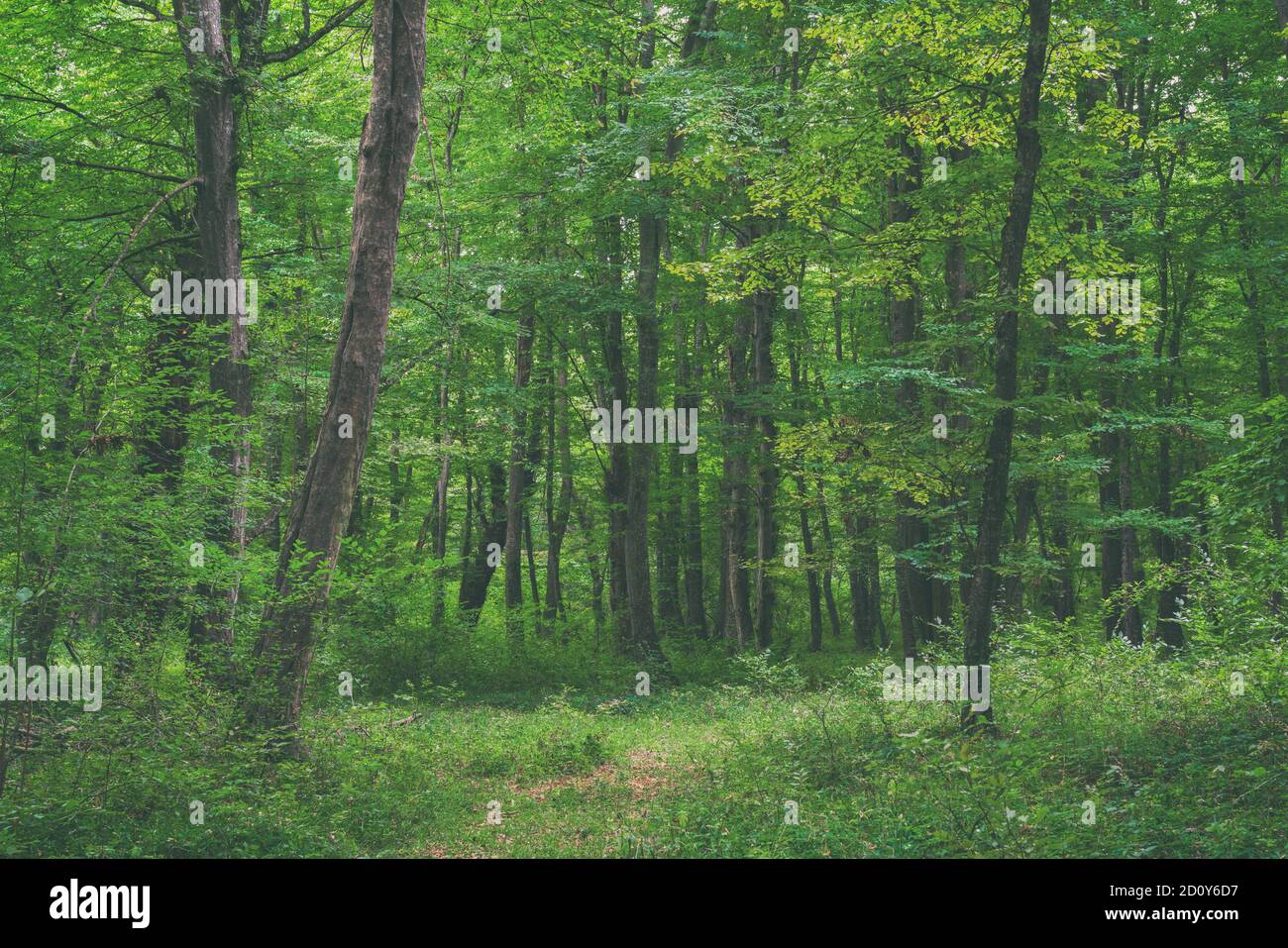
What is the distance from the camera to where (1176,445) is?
22.4 m

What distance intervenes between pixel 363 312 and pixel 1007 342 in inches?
266

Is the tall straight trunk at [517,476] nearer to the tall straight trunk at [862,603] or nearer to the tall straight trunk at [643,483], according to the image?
the tall straight trunk at [643,483]

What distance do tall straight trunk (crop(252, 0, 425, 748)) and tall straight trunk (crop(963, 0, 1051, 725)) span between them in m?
6.20

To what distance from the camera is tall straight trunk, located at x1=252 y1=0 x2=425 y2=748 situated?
30.1ft

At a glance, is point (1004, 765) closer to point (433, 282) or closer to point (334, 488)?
point (334, 488)

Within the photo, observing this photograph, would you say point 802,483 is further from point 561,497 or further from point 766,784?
point 766,784

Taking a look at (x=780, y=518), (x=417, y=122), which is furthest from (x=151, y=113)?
(x=780, y=518)

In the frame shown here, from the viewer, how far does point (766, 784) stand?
9469 mm

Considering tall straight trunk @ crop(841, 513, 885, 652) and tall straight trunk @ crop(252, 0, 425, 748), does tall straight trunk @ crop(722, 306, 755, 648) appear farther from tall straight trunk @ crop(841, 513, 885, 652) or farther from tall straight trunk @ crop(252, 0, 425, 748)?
tall straight trunk @ crop(252, 0, 425, 748)

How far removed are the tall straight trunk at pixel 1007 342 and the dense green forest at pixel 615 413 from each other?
46 millimetres

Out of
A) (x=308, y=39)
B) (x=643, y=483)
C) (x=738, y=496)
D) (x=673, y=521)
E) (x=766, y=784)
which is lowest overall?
(x=766, y=784)

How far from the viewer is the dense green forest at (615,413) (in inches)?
317

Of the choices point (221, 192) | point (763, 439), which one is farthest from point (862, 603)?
point (221, 192)

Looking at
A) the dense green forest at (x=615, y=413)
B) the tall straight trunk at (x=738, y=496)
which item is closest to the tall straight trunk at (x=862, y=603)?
the tall straight trunk at (x=738, y=496)
